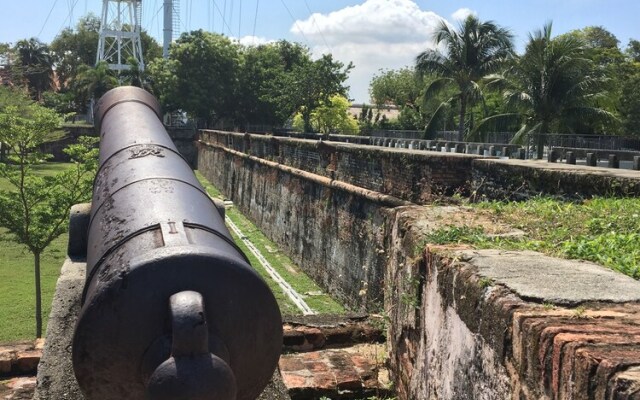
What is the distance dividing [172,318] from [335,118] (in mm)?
29282

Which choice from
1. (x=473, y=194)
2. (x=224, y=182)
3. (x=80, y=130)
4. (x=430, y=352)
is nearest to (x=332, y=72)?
(x=224, y=182)

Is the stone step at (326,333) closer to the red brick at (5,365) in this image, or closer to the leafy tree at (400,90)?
the red brick at (5,365)

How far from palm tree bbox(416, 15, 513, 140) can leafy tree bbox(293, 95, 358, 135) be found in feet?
29.1

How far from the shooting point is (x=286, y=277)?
9984mm

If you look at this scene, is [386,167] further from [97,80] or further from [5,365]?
[97,80]

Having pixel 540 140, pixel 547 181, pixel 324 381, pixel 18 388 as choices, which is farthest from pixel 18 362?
pixel 540 140

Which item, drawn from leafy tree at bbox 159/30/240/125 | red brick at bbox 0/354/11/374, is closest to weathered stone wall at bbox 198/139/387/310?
red brick at bbox 0/354/11/374

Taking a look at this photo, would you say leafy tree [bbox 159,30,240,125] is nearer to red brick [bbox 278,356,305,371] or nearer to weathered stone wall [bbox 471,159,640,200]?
weathered stone wall [bbox 471,159,640,200]

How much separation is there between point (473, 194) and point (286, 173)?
7229mm

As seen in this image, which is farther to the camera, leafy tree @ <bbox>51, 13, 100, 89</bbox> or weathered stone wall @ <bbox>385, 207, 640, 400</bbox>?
leafy tree @ <bbox>51, 13, 100, 89</bbox>

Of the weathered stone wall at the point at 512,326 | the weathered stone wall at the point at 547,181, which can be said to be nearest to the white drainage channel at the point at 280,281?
the weathered stone wall at the point at 547,181

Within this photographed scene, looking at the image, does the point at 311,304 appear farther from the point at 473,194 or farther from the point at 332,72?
the point at 332,72

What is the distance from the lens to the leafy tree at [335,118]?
2944 centimetres

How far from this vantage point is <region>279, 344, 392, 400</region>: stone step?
3486mm
